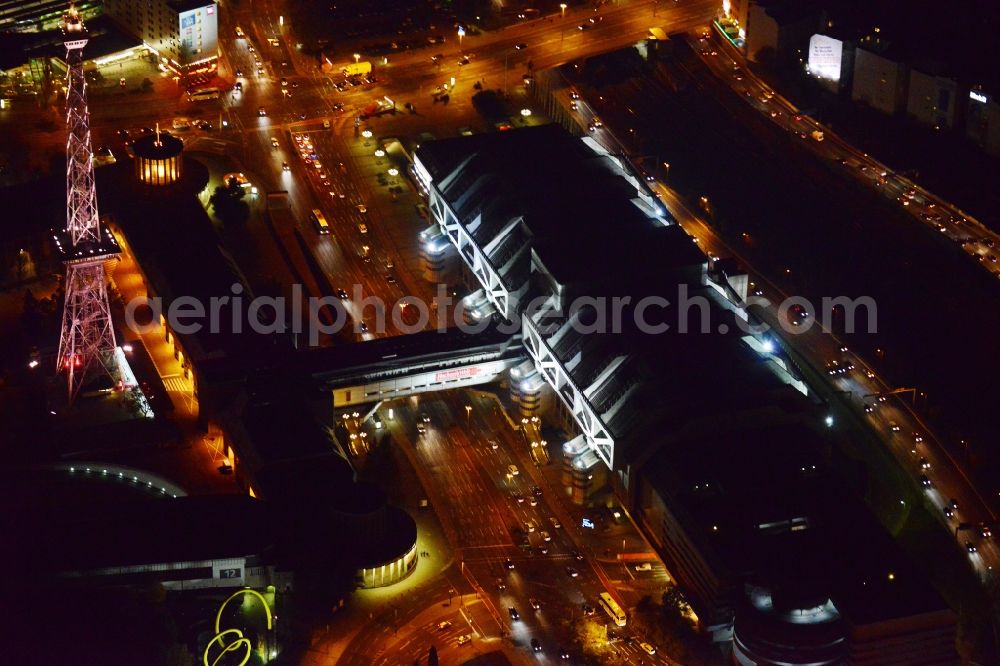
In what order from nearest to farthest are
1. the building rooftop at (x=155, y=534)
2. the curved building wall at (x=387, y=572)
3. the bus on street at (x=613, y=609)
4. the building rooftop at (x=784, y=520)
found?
the building rooftop at (x=784, y=520) < the building rooftop at (x=155, y=534) < the bus on street at (x=613, y=609) < the curved building wall at (x=387, y=572)

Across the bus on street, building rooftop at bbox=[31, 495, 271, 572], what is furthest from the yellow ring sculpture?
the bus on street

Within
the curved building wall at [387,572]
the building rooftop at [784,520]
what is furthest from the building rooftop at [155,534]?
the building rooftop at [784,520]

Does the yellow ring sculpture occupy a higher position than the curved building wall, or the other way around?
the yellow ring sculpture

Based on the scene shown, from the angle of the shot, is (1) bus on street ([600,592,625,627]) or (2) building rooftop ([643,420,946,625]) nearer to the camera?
(2) building rooftop ([643,420,946,625])

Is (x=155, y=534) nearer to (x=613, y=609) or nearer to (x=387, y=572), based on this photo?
(x=387, y=572)

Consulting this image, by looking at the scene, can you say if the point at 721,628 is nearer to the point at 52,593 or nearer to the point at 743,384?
the point at 743,384

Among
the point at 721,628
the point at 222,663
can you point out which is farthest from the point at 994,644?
the point at 222,663

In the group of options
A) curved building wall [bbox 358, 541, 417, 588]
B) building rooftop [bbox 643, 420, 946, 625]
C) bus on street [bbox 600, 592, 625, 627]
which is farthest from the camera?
curved building wall [bbox 358, 541, 417, 588]

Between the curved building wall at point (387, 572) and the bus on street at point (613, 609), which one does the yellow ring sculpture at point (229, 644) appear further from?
the bus on street at point (613, 609)

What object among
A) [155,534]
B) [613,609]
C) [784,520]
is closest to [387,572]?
[613,609]

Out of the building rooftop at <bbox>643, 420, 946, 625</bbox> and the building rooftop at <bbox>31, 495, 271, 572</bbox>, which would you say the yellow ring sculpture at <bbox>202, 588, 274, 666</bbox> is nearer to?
the building rooftop at <bbox>31, 495, 271, 572</bbox>

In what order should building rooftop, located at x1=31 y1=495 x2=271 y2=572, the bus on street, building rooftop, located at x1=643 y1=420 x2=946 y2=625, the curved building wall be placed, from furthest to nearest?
the curved building wall
the bus on street
building rooftop, located at x1=31 y1=495 x2=271 y2=572
building rooftop, located at x1=643 y1=420 x2=946 y2=625

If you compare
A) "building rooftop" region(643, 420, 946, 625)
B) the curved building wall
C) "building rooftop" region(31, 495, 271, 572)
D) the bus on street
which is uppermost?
"building rooftop" region(31, 495, 271, 572)

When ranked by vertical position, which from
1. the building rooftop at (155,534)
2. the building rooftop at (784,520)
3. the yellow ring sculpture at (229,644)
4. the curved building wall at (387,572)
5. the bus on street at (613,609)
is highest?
the building rooftop at (155,534)
